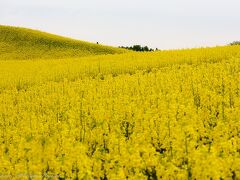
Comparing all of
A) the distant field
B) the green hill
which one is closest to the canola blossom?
the distant field

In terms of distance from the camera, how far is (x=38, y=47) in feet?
154

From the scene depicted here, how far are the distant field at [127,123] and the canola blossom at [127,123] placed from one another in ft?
0.06

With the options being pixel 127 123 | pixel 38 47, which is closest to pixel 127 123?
pixel 127 123

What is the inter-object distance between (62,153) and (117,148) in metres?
0.92

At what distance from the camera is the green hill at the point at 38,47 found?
43891mm

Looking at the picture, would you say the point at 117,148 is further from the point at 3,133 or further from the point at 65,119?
the point at 65,119

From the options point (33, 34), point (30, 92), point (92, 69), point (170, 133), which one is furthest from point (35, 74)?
point (33, 34)

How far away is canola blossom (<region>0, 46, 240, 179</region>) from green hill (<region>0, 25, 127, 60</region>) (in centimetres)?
1869

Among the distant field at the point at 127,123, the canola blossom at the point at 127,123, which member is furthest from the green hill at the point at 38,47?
the canola blossom at the point at 127,123

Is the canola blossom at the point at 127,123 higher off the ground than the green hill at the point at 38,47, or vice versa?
the green hill at the point at 38,47

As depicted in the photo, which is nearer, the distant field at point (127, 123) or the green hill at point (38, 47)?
the distant field at point (127, 123)

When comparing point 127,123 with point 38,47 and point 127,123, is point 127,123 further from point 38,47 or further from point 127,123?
point 38,47

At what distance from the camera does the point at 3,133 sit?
10984mm

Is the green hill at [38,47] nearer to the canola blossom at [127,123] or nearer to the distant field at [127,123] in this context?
the distant field at [127,123]
